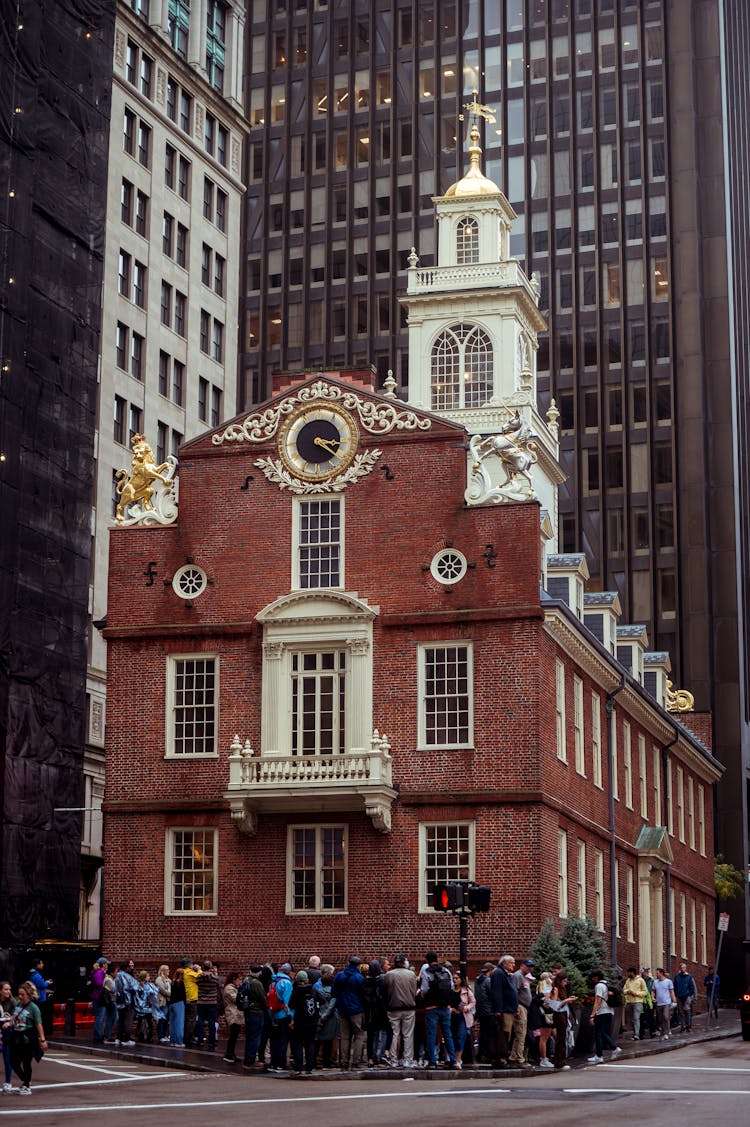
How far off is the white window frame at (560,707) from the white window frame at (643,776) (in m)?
10.4

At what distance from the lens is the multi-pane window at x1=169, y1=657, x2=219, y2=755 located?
40.6 m

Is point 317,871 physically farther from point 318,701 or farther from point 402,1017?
point 402,1017

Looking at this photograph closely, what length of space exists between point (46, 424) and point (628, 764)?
70.9ft

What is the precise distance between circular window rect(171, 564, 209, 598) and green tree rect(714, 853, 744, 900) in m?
34.9

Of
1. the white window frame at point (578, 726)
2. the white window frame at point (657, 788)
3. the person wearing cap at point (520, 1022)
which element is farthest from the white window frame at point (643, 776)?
the person wearing cap at point (520, 1022)

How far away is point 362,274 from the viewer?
3900 inches

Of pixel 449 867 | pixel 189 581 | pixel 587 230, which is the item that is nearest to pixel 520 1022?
pixel 449 867

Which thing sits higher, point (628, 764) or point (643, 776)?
point (628, 764)

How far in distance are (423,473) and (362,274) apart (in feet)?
199

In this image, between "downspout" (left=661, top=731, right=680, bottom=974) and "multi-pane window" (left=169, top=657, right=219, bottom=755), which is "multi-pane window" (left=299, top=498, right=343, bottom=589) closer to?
"multi-pane window" (left=169, top=657, right=219, bottom=755)

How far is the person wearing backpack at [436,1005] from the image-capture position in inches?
1136

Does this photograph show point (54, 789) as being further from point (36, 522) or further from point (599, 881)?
point (599, 881)

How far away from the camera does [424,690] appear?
39.3 m

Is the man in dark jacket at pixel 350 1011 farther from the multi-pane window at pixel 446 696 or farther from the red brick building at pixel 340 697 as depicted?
the multi-pane window at pixel 446 696
